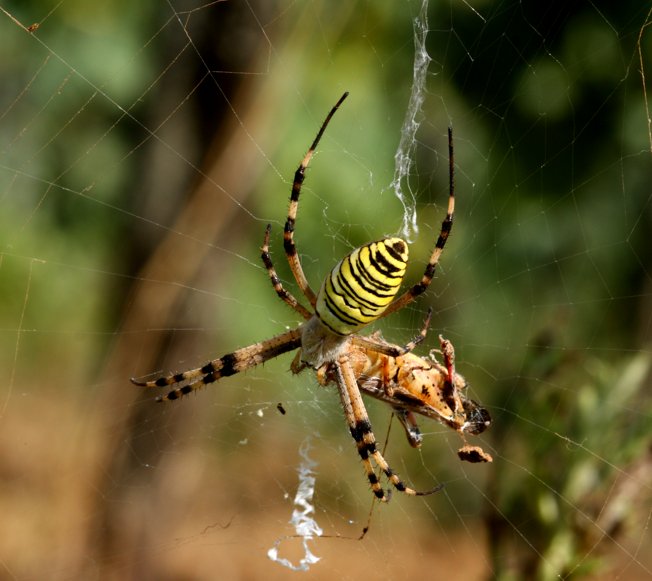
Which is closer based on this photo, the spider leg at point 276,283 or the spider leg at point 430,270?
the spider leg at point 430,270

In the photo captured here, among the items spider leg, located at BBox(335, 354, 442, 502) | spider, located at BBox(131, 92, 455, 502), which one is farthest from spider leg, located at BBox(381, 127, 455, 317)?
spider leg, located at BBox(335, 354, 442, 502)

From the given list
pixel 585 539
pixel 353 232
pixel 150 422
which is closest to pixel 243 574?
pixel 150 422

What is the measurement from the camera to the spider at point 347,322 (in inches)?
95.3

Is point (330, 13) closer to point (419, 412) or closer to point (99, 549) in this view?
point (419, 412)

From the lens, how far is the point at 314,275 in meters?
6.41

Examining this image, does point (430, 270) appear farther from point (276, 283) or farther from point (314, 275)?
point (314, 275)

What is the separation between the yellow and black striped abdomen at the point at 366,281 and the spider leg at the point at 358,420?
504mm

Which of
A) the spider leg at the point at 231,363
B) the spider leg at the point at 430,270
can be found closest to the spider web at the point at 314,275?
the spider leg at the point at 430,270

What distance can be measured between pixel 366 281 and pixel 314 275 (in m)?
4.00

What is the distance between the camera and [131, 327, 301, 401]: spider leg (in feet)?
10.5

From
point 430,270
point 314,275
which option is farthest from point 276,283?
point 314,275

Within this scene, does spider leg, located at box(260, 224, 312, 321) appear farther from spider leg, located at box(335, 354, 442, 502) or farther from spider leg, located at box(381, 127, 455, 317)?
spider leg, located at box(381, 127, 455, 317)

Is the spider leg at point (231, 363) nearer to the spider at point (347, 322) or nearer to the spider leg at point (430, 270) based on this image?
the spider at point (347, 322)

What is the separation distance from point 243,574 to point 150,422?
221cm
